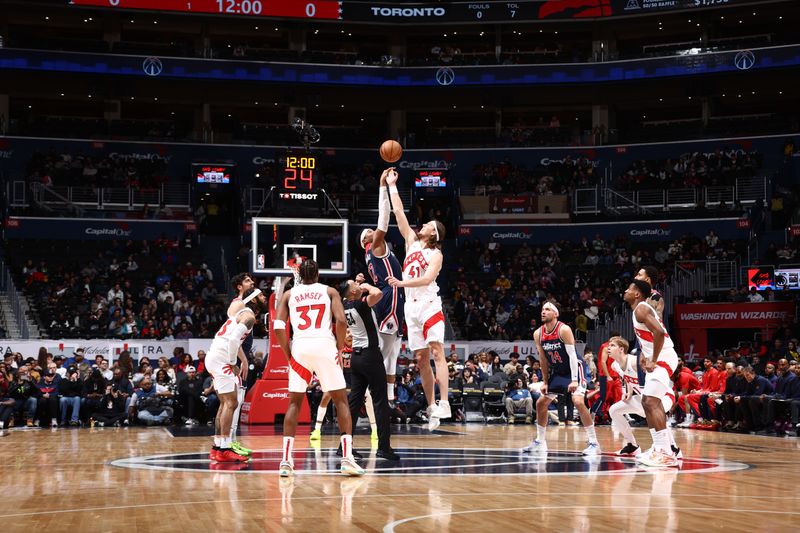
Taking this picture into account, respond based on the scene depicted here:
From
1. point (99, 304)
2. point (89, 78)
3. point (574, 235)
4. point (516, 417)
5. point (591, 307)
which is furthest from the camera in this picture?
point (89, 78)

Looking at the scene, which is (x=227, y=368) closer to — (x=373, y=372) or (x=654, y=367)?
(x=373, y=372)

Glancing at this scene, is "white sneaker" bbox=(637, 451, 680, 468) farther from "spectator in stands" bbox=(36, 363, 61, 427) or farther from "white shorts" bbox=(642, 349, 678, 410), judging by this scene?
"spectator in stands" bbox=(36, 363, 61, 427)

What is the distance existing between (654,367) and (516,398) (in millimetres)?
13599

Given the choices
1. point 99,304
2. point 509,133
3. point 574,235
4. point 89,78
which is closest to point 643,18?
point 509,133

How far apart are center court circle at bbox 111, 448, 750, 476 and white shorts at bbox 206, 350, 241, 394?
3.22 ft

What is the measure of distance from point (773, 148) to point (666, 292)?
9.83 meters

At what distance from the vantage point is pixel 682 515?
7828mm

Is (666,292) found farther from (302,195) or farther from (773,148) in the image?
(302,195)

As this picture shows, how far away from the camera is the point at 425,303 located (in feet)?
38.9

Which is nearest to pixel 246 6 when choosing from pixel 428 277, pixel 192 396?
pixel 192 396


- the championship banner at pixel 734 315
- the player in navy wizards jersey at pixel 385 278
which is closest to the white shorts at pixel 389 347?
the player in navy wizards jersey at pixel 385 278

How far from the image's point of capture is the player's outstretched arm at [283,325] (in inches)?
426

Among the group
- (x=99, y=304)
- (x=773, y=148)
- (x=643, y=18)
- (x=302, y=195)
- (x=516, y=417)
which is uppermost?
(x=643, y=18)

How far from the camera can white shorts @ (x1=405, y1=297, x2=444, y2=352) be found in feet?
38.8
